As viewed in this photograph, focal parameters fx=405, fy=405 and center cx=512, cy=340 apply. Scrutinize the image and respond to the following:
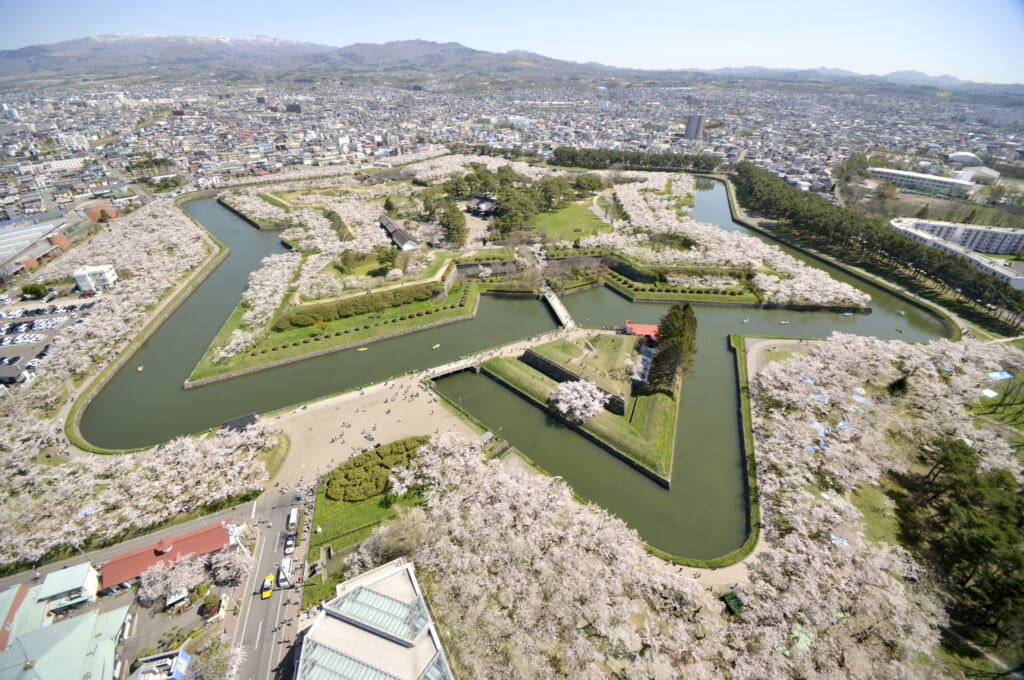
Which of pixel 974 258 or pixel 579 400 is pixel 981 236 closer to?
pixel 974 258

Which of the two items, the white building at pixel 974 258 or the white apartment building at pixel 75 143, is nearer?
the white building at pixel 974 258

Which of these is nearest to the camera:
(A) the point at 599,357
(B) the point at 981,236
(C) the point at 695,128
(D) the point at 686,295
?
(A) the point at 599,357

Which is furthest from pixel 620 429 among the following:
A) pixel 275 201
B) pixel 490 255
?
pixel 275 201

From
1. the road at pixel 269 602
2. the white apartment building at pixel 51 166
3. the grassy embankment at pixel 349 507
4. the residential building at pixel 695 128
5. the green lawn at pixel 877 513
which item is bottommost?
the road at pixel 269 602

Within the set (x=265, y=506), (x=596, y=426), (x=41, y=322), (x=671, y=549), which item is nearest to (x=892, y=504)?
(x=671, y=549)

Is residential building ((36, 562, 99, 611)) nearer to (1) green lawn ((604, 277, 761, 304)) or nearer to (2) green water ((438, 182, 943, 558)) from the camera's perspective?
(2) green water ((438, 182, 943, 558))

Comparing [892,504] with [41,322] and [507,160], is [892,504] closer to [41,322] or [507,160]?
[41,322]

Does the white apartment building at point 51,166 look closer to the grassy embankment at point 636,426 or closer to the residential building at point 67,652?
the residential building at point 67,652

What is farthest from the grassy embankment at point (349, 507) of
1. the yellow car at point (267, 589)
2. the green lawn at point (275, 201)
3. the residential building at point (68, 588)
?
the green lawn at point (275, 201)
